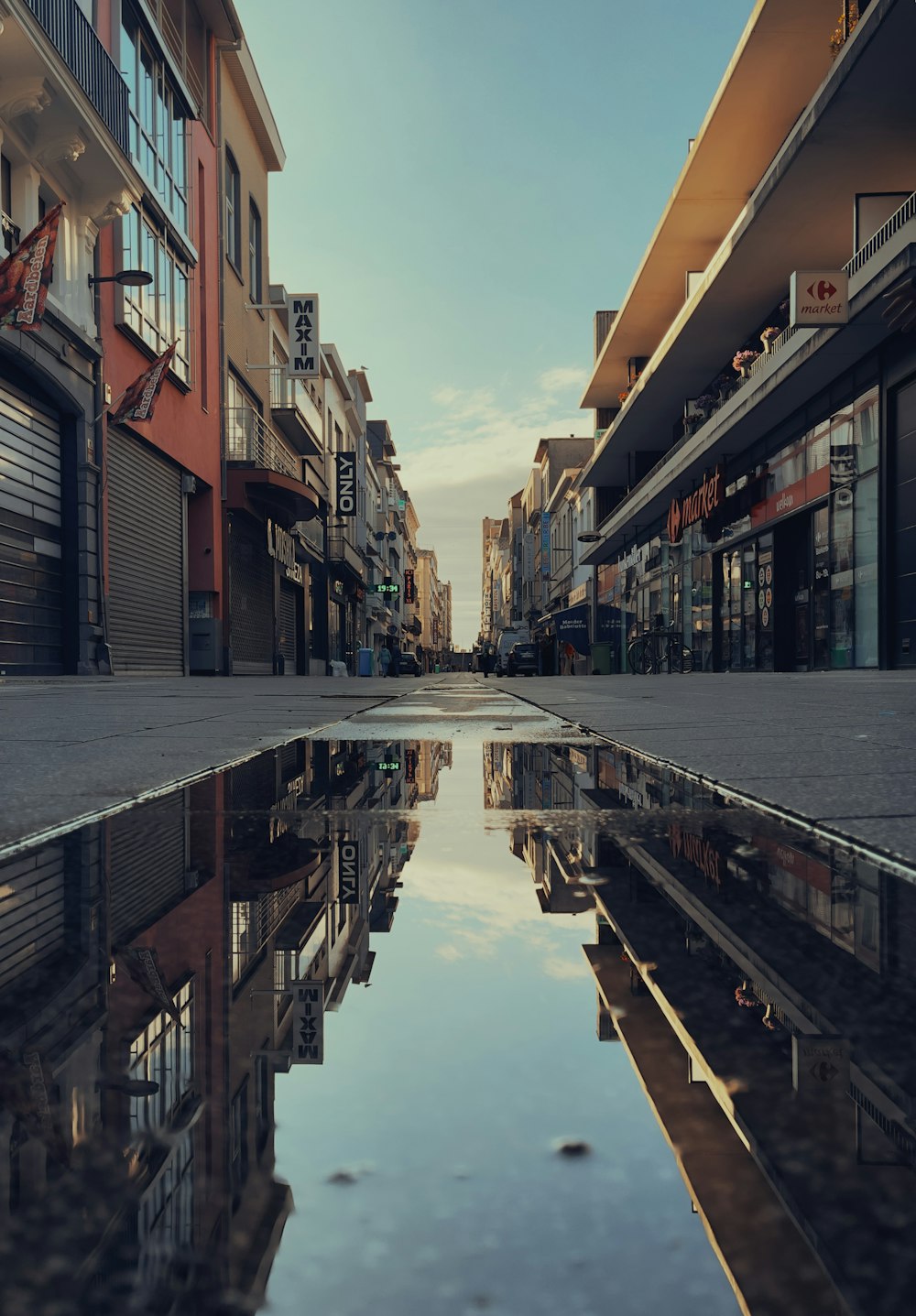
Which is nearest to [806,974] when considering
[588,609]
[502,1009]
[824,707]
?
[502,1009]

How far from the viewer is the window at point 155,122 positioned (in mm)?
15414

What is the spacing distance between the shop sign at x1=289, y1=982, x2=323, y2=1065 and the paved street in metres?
0.92

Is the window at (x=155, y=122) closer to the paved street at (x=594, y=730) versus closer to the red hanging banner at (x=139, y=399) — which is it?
the red hanging banner at (x=139, y=399)

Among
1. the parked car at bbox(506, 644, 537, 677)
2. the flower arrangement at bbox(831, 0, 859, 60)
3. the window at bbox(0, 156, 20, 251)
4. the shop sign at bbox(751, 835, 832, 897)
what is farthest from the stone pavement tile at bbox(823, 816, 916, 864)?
the parked car at bbox(506, 644, 537, 677)

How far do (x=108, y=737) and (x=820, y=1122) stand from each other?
11.2 ft

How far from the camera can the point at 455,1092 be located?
0.62 m

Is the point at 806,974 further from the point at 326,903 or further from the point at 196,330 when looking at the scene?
the point at 196,330

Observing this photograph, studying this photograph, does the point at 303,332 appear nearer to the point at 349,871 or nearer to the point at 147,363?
the point at 147,363

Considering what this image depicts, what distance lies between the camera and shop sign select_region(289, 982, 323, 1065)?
26.9 inches

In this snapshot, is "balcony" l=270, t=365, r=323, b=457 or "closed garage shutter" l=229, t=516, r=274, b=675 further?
"balcony" l=270, t=365, r=323, b=457

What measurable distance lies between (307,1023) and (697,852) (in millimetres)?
902

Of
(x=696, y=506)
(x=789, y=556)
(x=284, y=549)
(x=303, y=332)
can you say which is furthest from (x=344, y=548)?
(x=789, y=556)

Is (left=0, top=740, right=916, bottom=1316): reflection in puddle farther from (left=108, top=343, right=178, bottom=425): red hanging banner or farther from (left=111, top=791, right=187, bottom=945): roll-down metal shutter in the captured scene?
(left=108, top=343, right=178, bottom=425): red hanging banner

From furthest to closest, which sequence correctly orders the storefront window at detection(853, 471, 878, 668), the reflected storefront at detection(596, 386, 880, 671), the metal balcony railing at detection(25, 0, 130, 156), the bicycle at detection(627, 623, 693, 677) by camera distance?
the bicycle at detection(627, 623, 693, 677) → the reflected storefront at detection(596, 386, 880, 671) → the storefront window at detection(853, 471, 878, 668) → the metal balcony railing at detection(25, 0, 130, 156)
